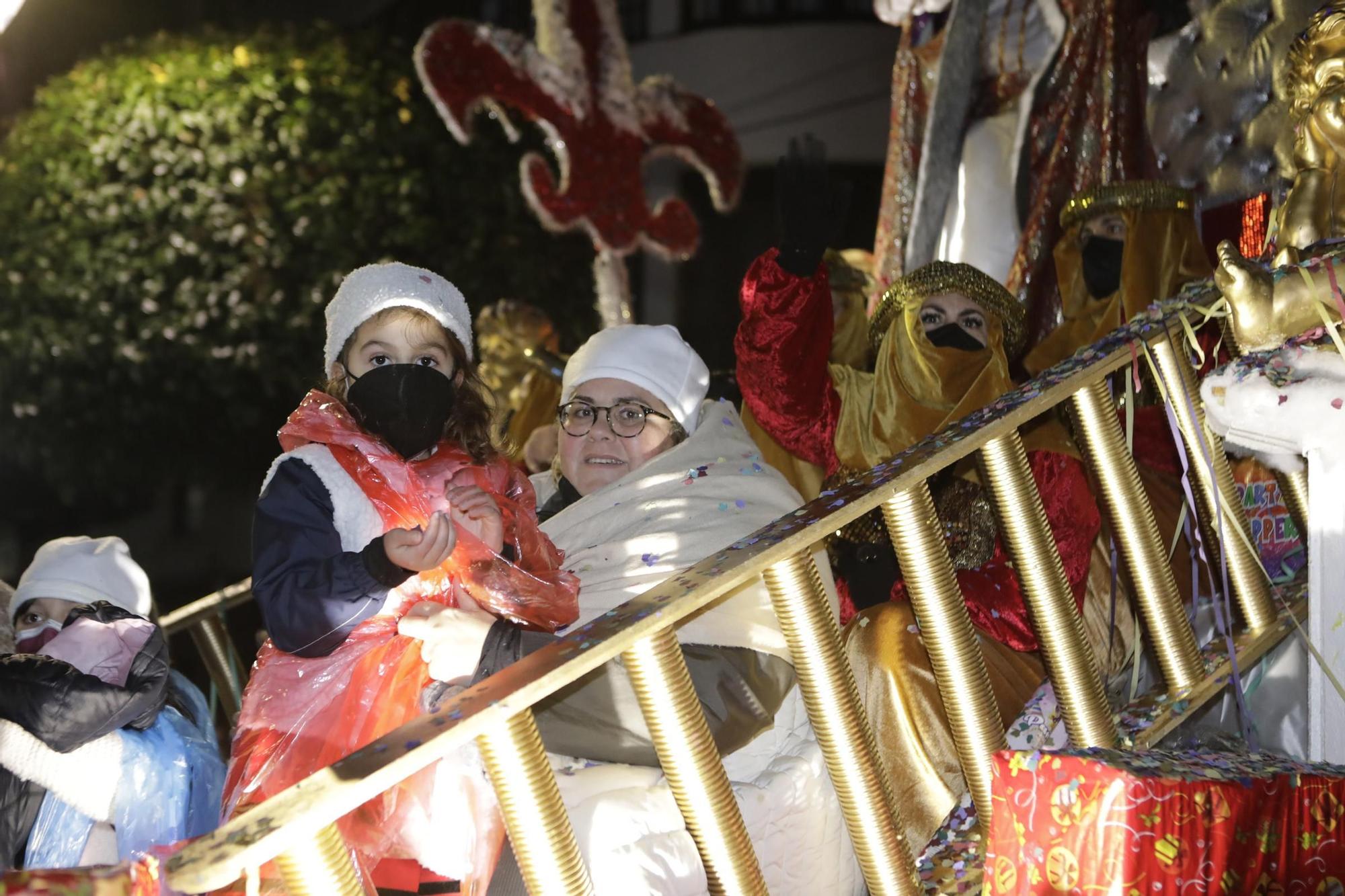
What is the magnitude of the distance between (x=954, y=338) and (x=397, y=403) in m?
1.60

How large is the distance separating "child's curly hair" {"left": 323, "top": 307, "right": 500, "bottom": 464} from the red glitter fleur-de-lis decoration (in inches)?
130

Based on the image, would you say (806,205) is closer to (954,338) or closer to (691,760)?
(954,338)

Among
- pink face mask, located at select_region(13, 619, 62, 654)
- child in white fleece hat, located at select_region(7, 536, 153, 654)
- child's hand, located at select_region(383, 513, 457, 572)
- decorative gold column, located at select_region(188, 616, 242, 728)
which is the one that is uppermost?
child's hand, located at select_region(383, 513, 457, 572)

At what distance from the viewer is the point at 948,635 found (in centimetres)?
242

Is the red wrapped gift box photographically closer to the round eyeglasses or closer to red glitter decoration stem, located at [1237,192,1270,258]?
the round eyeglasses

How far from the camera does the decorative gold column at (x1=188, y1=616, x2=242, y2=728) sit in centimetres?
459

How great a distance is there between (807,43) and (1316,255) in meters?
6.36

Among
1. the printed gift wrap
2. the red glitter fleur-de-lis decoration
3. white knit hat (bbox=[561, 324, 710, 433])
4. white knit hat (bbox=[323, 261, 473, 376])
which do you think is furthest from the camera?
the red glitter fleur-de-lis decoration

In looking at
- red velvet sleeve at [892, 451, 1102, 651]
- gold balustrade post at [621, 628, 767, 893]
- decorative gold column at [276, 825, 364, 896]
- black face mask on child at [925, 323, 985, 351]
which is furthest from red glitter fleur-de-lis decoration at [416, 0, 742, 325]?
decorative gold column at [276, 825, 364, 896]

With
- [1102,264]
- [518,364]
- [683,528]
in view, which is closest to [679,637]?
[683,528]

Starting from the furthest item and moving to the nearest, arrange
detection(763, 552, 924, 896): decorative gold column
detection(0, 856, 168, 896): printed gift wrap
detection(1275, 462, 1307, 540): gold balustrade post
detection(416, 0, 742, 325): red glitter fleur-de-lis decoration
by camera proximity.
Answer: detection(416, 0, 742, 325): red glitter fleur-de-lis decoration
detection(1275, 462, 1307, 540): gold balustrade post
detection(763, 552, 924, 896): decorative gold column
detection(0, 856, 168, 896): printed gift wrap

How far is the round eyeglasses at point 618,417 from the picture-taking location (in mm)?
3012

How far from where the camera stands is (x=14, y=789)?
9.09 feet

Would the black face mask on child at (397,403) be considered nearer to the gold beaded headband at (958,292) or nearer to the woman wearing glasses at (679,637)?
the woman wearing glasses at (679,637)
